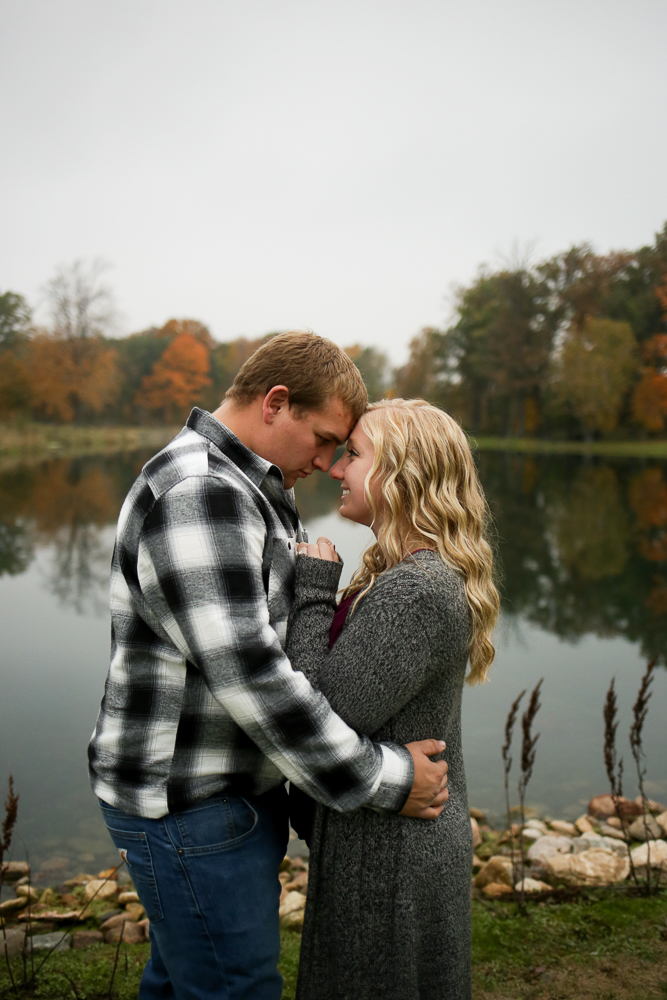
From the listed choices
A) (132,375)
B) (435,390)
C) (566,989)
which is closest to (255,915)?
(566,989)

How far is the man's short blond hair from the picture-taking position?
6.21 ft

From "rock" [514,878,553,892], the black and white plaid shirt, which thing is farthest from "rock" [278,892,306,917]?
the black and white plaid shirt

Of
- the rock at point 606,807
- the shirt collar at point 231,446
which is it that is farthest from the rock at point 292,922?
the shirt collar at point 231,446

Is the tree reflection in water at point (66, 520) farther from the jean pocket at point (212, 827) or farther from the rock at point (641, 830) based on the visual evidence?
the jean pocket at point (212, 827)

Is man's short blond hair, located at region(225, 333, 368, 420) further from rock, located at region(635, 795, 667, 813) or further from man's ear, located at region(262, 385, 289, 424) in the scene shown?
rock, located at region(635, 795, 667, 813)

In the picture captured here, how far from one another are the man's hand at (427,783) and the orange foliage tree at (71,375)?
57.3 ft

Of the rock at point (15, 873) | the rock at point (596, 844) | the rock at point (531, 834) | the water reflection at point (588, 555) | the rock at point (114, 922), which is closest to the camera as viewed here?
the rock at point (114, 922)

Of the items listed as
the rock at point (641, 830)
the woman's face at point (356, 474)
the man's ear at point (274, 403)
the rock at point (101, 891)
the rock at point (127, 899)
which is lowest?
the rock at point (641, 830)

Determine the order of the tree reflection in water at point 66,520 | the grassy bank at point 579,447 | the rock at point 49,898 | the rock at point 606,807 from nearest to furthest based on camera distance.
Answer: the rock at point 49,898 → the rock at point 606,807 → the tree reflection in water at point 66,520 → the grassy bank at point 579,447

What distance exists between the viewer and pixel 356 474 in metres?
1.93

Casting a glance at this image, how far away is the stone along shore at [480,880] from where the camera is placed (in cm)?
329

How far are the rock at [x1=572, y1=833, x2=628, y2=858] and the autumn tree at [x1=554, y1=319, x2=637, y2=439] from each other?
35.7 m

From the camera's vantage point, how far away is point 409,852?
67.9 inches

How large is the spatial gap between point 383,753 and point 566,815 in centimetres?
Result: 416
